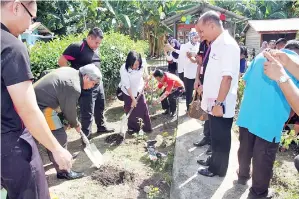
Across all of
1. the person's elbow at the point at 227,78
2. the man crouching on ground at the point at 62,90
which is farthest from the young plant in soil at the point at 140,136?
the person's elbow at the point at 227,78

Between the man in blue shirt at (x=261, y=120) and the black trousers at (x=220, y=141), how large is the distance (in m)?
0.22

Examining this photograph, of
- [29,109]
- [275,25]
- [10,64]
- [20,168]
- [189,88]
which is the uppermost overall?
[275,25]

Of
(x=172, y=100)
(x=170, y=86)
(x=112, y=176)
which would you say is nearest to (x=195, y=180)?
(x=112, y=176)

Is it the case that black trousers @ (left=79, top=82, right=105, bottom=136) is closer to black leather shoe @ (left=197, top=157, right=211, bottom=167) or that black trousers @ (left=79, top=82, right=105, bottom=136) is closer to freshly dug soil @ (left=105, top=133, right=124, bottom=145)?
freshly dug soil @ (left=105, top=133, right=124, bottom=145)

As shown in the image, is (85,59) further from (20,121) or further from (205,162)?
(20,121)

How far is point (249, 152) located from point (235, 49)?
3.82ft

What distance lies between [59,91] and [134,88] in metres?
2.12

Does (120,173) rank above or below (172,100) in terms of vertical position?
below

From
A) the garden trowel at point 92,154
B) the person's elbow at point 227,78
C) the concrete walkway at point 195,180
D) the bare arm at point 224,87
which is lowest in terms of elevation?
the concrete walkway at point 195,180

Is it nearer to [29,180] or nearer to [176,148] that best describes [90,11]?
[176,148]

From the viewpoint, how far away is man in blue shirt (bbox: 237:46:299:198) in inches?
107

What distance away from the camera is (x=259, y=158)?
286 centimetres

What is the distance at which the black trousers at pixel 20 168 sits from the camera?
1.77 meters

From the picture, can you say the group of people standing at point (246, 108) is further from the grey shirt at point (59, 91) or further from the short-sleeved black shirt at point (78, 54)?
the short-sleeved black shirt at point (78, 54)
